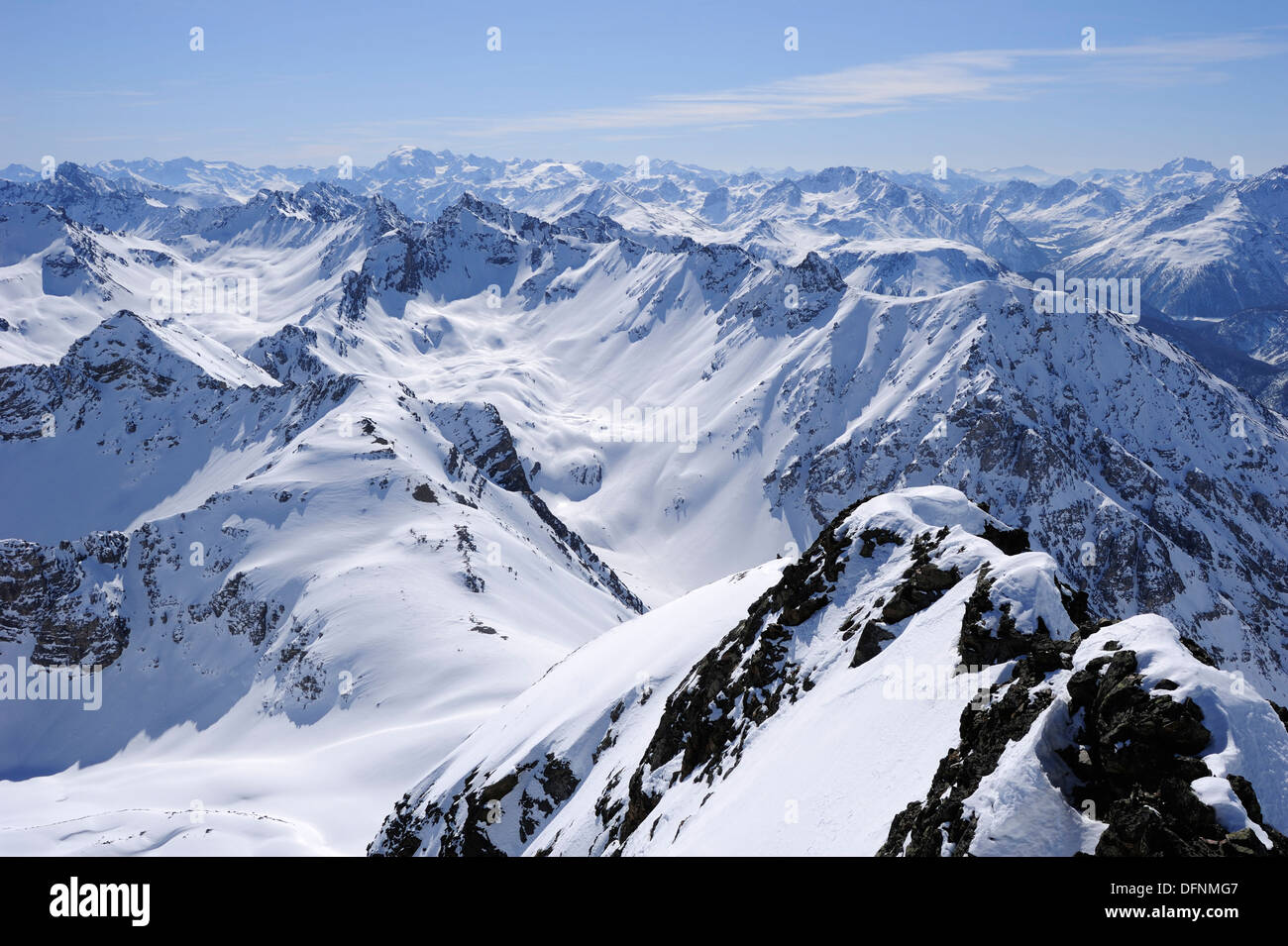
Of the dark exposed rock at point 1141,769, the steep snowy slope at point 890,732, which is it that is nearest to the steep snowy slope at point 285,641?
the steep snowy slope at point 890,732

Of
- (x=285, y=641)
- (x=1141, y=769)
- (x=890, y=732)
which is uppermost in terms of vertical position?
(x=1141, y=769)

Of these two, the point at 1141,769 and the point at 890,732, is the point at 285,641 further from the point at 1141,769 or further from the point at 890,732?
the point at 1141,769

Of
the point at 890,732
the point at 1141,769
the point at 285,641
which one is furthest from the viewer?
the point at 285,641

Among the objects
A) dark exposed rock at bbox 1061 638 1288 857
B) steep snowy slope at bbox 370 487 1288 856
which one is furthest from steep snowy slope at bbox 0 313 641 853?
dark exposed rock at bbox 1061 638 1288 857

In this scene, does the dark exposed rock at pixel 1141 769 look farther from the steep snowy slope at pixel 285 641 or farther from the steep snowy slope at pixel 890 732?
the steep snowy slope at pixel 285 641

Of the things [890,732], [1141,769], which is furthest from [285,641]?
[1141,769]

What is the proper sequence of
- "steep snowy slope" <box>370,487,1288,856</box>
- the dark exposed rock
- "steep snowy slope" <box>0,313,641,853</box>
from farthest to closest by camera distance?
1. "steep snowy slope" <box>0,313,641,853</box>
2. "steep snowy slope" <box>370,487,1288,856</box>
3. the dark exposed rock

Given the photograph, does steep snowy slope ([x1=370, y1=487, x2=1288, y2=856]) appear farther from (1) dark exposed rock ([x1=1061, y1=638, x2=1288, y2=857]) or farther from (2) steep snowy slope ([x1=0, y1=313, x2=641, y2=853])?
(2) steep snowy slope ([x1=0, y1=313, x2=641, y2=853])
